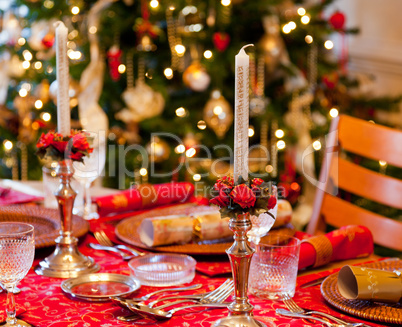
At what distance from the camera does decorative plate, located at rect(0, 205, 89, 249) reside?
1.27m

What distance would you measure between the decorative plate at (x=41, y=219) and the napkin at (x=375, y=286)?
1.92 feet

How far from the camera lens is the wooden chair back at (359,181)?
1.53 metres

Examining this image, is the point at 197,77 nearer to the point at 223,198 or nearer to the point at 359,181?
the point at 359,181

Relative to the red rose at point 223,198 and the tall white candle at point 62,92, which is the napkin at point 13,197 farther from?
the red rose at point 223,198

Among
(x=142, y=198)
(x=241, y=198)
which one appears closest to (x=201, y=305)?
(x=241, y=198)

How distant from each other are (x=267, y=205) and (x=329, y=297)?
9.6 inches

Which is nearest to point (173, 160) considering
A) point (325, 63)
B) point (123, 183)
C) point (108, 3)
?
point (123, 183)

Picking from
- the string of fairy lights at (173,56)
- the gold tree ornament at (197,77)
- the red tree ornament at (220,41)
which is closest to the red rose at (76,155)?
the string of fairy lights at (173,56)

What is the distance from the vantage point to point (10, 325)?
2.78 ft

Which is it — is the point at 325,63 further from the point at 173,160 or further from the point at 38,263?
the point at 38,263

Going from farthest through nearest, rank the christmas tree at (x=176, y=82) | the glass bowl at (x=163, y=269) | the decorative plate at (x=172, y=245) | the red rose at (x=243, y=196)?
1. the christmas tree at (x=176, y=82)
2. the decorative plate at (x=172, y=245)
3. the glass bowl at (x=163, y=269)
4. the red rose at (x=243, y=196)

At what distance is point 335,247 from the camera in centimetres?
118

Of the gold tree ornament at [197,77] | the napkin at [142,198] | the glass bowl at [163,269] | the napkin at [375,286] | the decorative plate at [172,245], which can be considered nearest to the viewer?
the napkin at [375,286]

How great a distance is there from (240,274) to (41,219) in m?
0.67
